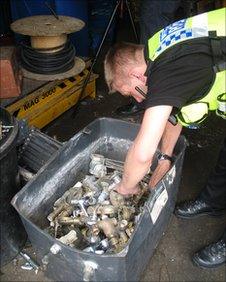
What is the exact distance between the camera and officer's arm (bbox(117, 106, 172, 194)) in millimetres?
1534

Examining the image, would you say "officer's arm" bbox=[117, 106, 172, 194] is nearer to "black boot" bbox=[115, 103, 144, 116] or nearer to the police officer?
the police officer

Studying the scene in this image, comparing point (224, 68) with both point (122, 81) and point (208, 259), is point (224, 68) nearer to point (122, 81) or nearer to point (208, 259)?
point (122, 81)

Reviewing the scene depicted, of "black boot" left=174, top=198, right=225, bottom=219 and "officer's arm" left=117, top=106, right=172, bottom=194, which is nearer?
"officer's arm" left=117, top=106, right=172, bottom=194

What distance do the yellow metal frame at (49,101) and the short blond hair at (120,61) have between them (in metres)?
1.35

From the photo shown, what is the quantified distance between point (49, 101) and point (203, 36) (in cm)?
188

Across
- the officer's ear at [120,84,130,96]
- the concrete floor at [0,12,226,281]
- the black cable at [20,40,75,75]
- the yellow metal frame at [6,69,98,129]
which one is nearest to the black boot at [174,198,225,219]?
the concrete floor at [0,12,226,281]

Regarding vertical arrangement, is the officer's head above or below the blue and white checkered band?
below

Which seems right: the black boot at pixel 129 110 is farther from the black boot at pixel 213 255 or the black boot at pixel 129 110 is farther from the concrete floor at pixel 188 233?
the black boot at pixel 213 255

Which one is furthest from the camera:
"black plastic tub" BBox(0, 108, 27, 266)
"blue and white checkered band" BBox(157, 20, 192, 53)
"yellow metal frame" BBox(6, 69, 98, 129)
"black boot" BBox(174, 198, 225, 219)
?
"yellow metal frame" BBox(6, 69, 98, 129)

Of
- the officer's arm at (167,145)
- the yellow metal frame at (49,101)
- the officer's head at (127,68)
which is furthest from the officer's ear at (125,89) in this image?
the yellow metal frame at (49,101)

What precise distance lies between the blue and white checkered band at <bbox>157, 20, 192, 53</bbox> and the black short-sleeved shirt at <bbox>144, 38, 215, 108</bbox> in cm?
5

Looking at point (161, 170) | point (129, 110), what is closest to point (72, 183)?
point (161, 170)

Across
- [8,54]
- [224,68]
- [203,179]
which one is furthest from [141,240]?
[8,54]

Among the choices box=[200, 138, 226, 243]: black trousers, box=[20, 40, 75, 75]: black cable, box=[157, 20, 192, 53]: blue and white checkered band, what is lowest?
box=[200, 138, 226, 243]: black trousers
